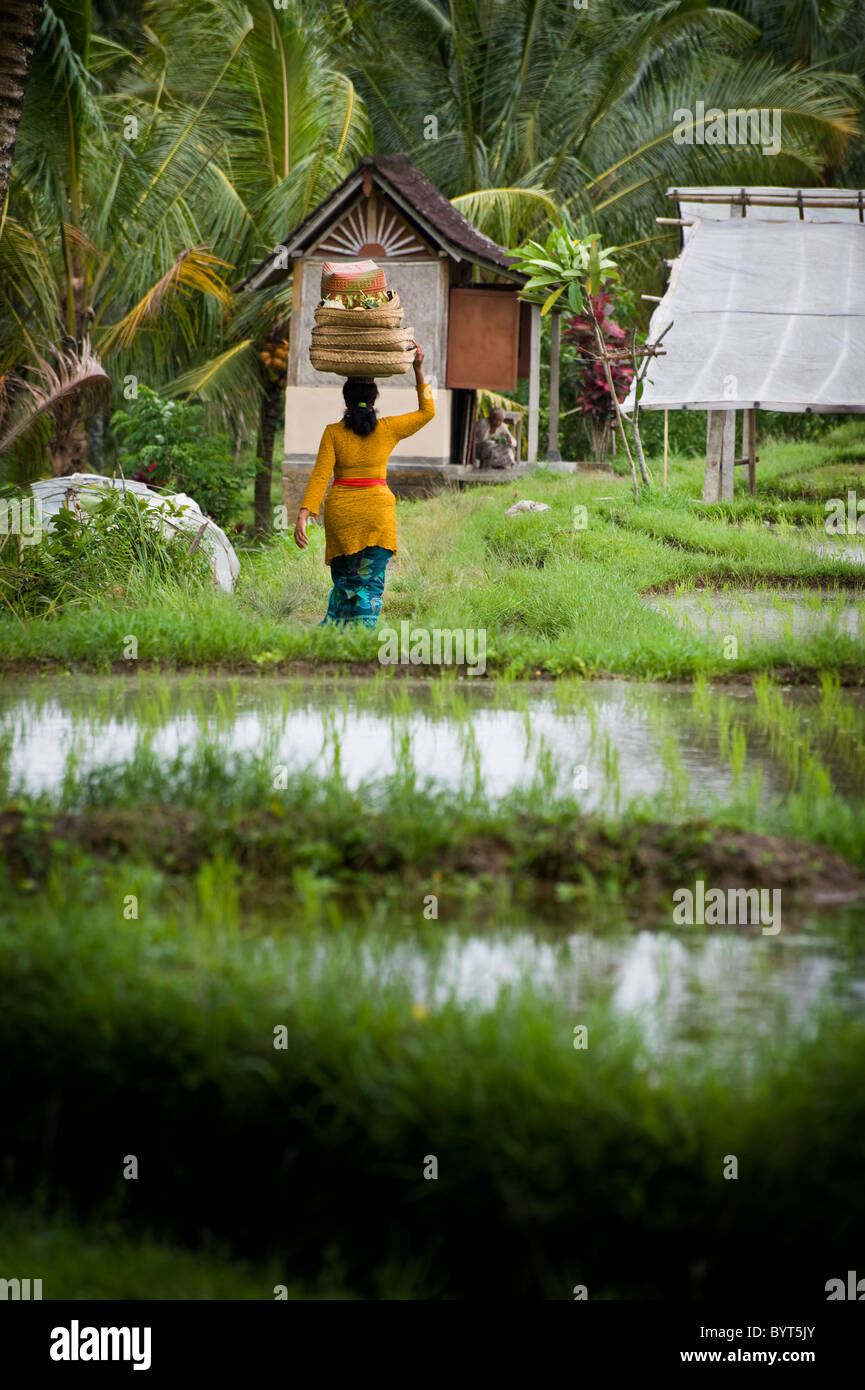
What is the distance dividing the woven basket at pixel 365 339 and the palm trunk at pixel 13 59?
2.06m

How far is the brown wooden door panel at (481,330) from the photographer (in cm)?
1853

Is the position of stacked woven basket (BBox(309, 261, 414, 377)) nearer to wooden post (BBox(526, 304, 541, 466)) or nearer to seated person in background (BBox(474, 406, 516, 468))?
seated person in background (BBox(474, 406, 516, 468))

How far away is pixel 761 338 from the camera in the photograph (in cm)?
1636

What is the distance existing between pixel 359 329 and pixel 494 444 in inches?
402

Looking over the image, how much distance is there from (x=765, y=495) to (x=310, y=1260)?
14.9 meters

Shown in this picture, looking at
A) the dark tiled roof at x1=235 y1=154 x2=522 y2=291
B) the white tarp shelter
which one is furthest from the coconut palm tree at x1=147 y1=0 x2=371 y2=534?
the white tarp shelter

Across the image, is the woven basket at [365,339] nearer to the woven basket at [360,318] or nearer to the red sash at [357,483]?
the woven basket at [360,318]

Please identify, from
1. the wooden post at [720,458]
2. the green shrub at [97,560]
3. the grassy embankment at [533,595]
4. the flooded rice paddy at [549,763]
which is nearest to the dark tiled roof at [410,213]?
the grassy embankment at [533,595]

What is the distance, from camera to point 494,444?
18.7m

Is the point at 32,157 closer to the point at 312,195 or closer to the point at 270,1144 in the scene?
the point at 312,195

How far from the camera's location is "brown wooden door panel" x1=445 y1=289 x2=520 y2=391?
18.5 m

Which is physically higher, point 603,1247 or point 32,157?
point 32,157

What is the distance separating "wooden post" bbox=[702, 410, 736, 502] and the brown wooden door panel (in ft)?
12.3
